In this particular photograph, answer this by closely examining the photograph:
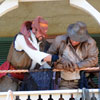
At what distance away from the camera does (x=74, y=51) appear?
6.71 meters

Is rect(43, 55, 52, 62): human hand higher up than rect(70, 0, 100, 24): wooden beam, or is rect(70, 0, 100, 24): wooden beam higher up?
rect(70, 0, 100, 24): wooden beam

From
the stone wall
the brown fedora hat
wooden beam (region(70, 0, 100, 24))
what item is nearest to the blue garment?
the brown fedora hat

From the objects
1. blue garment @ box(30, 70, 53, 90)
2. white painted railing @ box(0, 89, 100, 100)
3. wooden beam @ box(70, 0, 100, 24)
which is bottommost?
white painted railing @ box(0, 89, 100, 100)

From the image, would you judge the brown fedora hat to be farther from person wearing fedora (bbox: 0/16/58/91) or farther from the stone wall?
the stone wall

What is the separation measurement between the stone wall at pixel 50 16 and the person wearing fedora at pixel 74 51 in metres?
2.22

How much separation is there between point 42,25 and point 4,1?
2.43 feet

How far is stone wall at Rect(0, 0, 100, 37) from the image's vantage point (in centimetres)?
899

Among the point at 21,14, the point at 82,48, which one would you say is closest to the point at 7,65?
the point at 82,48

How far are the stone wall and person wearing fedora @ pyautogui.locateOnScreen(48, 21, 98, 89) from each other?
2.22 metres

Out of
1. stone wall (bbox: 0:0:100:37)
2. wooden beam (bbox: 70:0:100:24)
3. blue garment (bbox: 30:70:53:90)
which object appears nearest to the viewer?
blue garment (bbox: 30:70:53:90)

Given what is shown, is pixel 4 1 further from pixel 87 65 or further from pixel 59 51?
pixel 87 65

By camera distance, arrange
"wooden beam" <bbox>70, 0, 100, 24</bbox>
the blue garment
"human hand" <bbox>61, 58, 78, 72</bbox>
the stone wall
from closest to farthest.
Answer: "human hand" <bbox>61, 58, 78, 72</bbox> → the blue garment → "wooden beam" <bbox>70, 0, 100, 24</bbox> → the stone wall

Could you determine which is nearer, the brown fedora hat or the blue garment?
the brown fedora hat

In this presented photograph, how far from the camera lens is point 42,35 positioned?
6.79m
